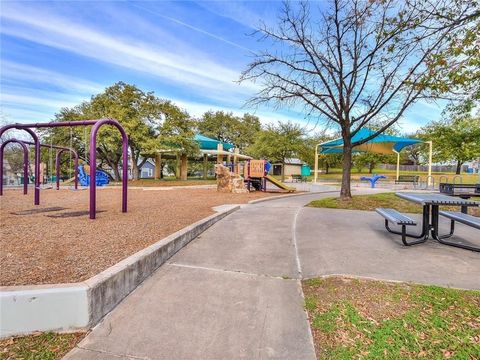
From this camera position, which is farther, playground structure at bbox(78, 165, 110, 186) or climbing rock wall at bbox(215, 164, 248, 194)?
playground structure at bbox(78, 165, 110, 186)

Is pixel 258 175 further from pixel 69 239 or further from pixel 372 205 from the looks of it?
pixel 69 239

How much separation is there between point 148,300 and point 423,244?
15.0ft

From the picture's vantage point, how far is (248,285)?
3.45 meters

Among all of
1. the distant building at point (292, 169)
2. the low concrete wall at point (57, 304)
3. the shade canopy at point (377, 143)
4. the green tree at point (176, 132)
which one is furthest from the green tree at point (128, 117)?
the distant building at point (292, 169)

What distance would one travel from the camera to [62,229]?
4.95 m

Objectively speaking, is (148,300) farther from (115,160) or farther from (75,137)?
(75,137)

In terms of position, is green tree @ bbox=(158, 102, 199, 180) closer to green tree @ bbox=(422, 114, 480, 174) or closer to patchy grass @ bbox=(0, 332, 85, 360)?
patchy grass @ bbox=(0, 332, 85, 360)

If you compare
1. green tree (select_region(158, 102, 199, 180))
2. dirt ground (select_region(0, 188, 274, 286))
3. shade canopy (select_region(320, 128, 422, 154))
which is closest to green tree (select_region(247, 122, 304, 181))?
shade canopy (select_region(320, 128, 422, 154))

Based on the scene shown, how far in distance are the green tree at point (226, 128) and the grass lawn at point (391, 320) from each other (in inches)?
1603

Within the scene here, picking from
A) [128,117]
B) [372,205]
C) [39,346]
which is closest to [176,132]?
[128,117]

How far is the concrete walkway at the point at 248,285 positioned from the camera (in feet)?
7.68

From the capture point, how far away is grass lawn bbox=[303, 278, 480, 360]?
2.25m

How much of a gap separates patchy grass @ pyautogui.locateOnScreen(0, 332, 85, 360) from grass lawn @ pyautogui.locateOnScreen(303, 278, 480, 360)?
2.00 metres

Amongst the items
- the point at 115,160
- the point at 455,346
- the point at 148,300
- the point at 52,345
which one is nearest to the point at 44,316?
the point at 52,345
